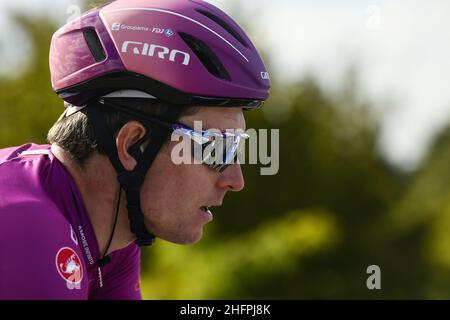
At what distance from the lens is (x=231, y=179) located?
399cm

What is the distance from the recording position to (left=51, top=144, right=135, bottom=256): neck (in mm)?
3807

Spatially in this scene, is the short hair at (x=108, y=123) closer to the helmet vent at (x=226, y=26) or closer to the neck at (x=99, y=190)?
the neck at (x=99, y=190)

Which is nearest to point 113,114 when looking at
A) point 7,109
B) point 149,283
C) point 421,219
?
point 149,283

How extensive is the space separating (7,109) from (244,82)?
36.2 feet

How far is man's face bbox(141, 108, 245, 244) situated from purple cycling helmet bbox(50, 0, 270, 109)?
0.34ft

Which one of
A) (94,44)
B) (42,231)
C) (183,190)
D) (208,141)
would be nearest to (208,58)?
(208,141)

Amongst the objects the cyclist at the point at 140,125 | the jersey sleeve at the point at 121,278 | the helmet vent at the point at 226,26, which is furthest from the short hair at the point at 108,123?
the jersey sleeve at the point at 121,278

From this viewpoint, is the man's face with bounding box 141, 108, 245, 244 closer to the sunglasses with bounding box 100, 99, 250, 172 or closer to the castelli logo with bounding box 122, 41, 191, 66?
the sunglasses with bounding box 100, 99, 250, 172

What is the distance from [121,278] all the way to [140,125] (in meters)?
1.20

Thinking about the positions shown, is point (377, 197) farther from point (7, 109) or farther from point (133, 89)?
point (133, 89)

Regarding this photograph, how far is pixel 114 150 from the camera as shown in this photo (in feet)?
12.6

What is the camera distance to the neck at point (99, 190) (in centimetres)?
381
